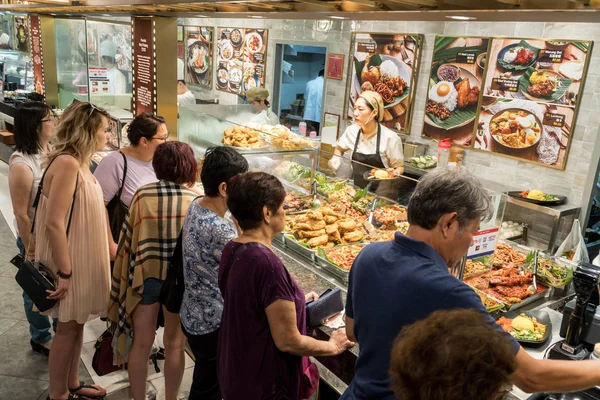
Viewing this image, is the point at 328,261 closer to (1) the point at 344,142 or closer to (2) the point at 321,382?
(2) the point at 321,382

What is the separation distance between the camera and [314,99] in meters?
9.23

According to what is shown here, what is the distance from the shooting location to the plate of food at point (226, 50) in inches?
399

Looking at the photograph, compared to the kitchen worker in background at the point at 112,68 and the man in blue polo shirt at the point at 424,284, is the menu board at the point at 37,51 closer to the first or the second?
the kitchen worker in background at the point at 112,68

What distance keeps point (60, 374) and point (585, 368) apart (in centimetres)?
279

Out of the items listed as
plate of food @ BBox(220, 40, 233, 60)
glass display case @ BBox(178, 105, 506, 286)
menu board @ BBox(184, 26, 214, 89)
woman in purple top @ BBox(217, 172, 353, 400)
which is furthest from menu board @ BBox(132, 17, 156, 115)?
menu board @ BBox(184, 26, 214, 89)

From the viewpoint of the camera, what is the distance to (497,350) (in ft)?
3.25

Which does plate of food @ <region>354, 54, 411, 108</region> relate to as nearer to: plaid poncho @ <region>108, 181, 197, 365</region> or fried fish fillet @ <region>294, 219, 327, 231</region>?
fried fish fillet @ <region>294, 219, 327, 231</region>

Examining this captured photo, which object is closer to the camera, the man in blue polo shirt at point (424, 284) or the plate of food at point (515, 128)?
the man in blue polo shirt at point (424, 284)

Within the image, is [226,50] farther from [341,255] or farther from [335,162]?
[341,255]

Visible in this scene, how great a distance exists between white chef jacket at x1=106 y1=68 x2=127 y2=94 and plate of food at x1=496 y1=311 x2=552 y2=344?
249 inches

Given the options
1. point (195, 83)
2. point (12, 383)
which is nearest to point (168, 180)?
point (12, 383)

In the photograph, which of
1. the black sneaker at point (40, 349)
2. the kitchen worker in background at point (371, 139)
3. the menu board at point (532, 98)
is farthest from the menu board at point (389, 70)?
the black sneaker at point (40, 349)

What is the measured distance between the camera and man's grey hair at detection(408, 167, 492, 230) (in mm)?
1610

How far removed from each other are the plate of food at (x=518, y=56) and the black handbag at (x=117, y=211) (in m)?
4.49
